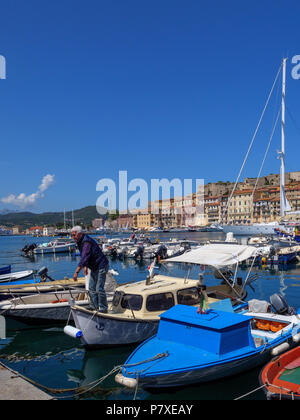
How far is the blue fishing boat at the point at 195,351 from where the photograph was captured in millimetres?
7090

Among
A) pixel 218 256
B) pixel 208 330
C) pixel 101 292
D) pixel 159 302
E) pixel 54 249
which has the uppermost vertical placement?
pixel 218 256

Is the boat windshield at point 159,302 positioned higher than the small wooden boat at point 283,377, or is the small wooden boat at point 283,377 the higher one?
the boat windshield at point 159,302

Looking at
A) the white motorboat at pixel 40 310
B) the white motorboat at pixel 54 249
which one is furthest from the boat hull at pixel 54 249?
the white motorboat at pixel 40 310

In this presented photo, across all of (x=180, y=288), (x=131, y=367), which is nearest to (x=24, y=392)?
(x=131, y=367)

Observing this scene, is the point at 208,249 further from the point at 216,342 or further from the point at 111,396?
the point at 111,396

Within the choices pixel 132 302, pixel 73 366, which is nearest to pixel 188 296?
pixel 132 302

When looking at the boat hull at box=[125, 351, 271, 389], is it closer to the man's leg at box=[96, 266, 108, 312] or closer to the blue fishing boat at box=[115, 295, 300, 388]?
the blue fishing boat at box=[115, 295, 300, 388]

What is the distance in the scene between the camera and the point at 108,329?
992cm

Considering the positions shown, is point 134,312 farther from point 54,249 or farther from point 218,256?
point 54,249

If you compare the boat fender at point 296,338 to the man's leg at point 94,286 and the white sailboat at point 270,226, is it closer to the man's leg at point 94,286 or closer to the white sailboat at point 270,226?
the man's leg at point 94,286

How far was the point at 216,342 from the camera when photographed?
7469mm

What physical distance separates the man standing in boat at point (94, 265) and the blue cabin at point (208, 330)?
2548 mm

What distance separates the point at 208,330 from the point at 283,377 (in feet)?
6.10
